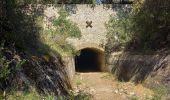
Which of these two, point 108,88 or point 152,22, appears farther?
point 152,22

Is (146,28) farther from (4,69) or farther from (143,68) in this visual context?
(4,69)

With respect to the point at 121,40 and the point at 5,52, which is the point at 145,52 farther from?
the point at 5,52

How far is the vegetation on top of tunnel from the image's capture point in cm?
1628

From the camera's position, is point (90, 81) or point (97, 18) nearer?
point (90, 81)

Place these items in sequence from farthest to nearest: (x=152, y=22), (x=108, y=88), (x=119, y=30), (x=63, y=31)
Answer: (x=119, y=30) < (x=63, y=31) < (x=152, y=22) < (x=108, y=88)

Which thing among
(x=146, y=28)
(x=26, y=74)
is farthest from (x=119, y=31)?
(x=26, y=74)

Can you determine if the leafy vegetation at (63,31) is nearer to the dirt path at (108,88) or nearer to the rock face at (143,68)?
the dirt path at (108,88)

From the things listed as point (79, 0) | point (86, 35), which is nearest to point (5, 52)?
point (86, 35)

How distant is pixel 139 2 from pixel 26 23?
7373 millimetres

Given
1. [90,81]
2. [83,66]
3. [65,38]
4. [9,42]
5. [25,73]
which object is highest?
[9,42]

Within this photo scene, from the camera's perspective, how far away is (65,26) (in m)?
21.4

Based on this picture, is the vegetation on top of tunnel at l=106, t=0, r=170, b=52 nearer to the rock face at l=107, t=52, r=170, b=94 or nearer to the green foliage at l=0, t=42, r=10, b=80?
the rock face at l=107, t=52, r=170, b=94

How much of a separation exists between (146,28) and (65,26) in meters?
5.30

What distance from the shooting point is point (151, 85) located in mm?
14609
